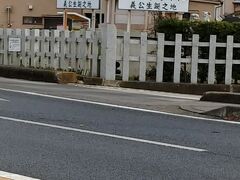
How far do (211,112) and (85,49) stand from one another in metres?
8.23

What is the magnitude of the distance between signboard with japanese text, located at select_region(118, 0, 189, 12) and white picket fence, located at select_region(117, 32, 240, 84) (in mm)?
3542

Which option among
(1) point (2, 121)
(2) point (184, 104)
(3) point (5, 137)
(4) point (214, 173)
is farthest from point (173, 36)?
(4) point (214, 173)

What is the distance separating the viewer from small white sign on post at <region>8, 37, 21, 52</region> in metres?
23.2

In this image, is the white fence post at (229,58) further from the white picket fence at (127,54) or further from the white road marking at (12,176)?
the white road marking at (12,176)

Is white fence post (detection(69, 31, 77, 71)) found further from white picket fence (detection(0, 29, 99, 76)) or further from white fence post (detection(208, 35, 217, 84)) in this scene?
white fence post (detection(208, 35, 217, 84))

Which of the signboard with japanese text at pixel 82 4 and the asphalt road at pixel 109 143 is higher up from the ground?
the signboard with japanese text at pixel 82 4

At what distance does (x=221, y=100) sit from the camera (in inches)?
584

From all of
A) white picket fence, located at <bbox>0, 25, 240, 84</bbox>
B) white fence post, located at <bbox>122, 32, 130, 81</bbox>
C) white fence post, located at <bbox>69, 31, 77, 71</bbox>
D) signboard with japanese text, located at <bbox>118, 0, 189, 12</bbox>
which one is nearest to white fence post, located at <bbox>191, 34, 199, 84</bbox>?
white picket fence, located at <bbox>0, 25, 240, 84</bbox>

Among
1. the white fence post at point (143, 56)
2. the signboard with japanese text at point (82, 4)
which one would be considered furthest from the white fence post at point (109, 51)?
the signboard with japanese text at point (82, 4)

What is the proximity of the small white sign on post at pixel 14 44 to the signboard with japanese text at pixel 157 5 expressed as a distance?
442 centimetres

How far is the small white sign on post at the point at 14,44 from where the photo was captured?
76.0 feet

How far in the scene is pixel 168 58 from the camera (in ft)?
63.1

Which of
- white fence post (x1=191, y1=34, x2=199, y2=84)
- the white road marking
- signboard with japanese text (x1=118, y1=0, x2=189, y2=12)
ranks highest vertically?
signboard with japanese text (x1=118, y1=0, x2=189, y2=12)

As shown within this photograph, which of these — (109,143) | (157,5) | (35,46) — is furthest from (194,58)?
(109,143)
